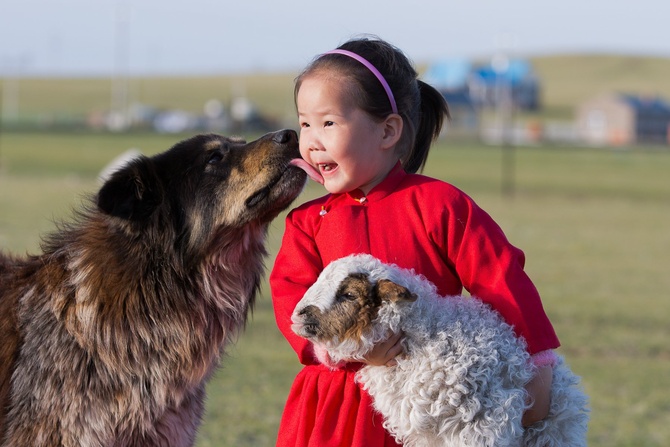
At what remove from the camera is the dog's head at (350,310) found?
335 centimetres

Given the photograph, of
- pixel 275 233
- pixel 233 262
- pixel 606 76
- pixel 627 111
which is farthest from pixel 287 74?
pixel 233 262

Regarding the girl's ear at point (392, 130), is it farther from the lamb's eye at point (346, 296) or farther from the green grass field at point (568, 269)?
the green grass field at point (568, 269)

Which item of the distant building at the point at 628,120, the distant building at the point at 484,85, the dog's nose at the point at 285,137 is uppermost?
the dog's nose at the point at 285,137

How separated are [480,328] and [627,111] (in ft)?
345

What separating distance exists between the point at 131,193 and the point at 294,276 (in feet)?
3.89

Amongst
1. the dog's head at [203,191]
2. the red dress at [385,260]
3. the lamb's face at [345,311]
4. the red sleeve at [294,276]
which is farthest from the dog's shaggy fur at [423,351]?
the dog's head at [203,191]

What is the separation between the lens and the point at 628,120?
342ft

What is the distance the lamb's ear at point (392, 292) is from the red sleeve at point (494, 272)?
0.42 metres

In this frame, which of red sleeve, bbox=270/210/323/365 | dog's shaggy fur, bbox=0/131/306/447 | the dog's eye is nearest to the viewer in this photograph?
red sleeve, bbox=270/210/323/365

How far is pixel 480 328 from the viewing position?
11.6 feet

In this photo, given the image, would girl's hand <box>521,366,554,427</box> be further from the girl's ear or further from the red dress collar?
the girl's ear

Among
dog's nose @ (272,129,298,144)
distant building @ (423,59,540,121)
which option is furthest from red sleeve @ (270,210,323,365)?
distant building @ (423,59,540,121)

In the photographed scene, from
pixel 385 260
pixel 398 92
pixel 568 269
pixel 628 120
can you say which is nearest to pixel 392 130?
pixel 398 92

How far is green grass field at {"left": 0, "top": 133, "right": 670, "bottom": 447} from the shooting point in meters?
9.41
